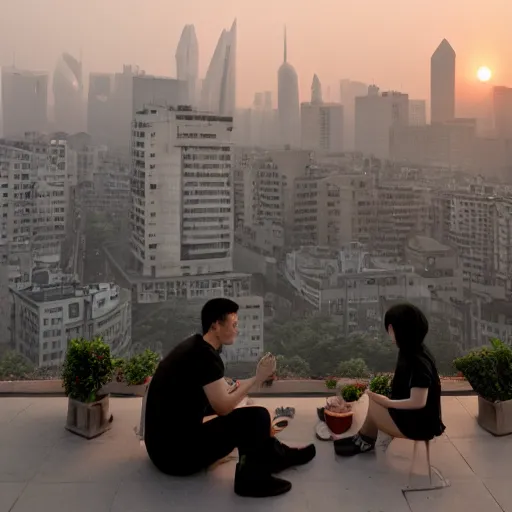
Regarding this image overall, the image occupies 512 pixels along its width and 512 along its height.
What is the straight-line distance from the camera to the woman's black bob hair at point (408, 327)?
208cm

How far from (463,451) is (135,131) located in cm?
298

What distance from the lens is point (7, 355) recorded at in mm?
3805

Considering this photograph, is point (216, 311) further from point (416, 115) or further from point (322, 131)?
point (416, 115)

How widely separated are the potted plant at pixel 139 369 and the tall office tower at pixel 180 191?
1397 mm

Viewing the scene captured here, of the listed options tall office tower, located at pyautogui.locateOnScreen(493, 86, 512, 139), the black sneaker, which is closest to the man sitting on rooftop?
the black sneaker

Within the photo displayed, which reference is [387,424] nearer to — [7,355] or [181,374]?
[181,374]

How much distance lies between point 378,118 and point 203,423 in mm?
2948

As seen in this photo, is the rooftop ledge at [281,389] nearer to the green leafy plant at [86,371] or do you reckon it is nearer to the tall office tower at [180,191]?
the green leafy plant at [86,371]

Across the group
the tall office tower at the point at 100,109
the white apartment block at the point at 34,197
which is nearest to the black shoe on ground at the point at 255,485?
the white apartment block at the point at 34,197

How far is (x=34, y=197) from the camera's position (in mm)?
3934

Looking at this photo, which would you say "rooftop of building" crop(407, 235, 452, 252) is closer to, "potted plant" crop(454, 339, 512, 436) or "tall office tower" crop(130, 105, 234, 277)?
"tall office tower" crop(130, 105, 234, 277)

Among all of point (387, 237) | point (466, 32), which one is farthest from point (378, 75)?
point (387, 237)

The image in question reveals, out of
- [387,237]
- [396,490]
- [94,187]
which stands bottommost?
[396,490]

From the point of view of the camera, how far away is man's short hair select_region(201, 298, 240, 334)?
210cm
